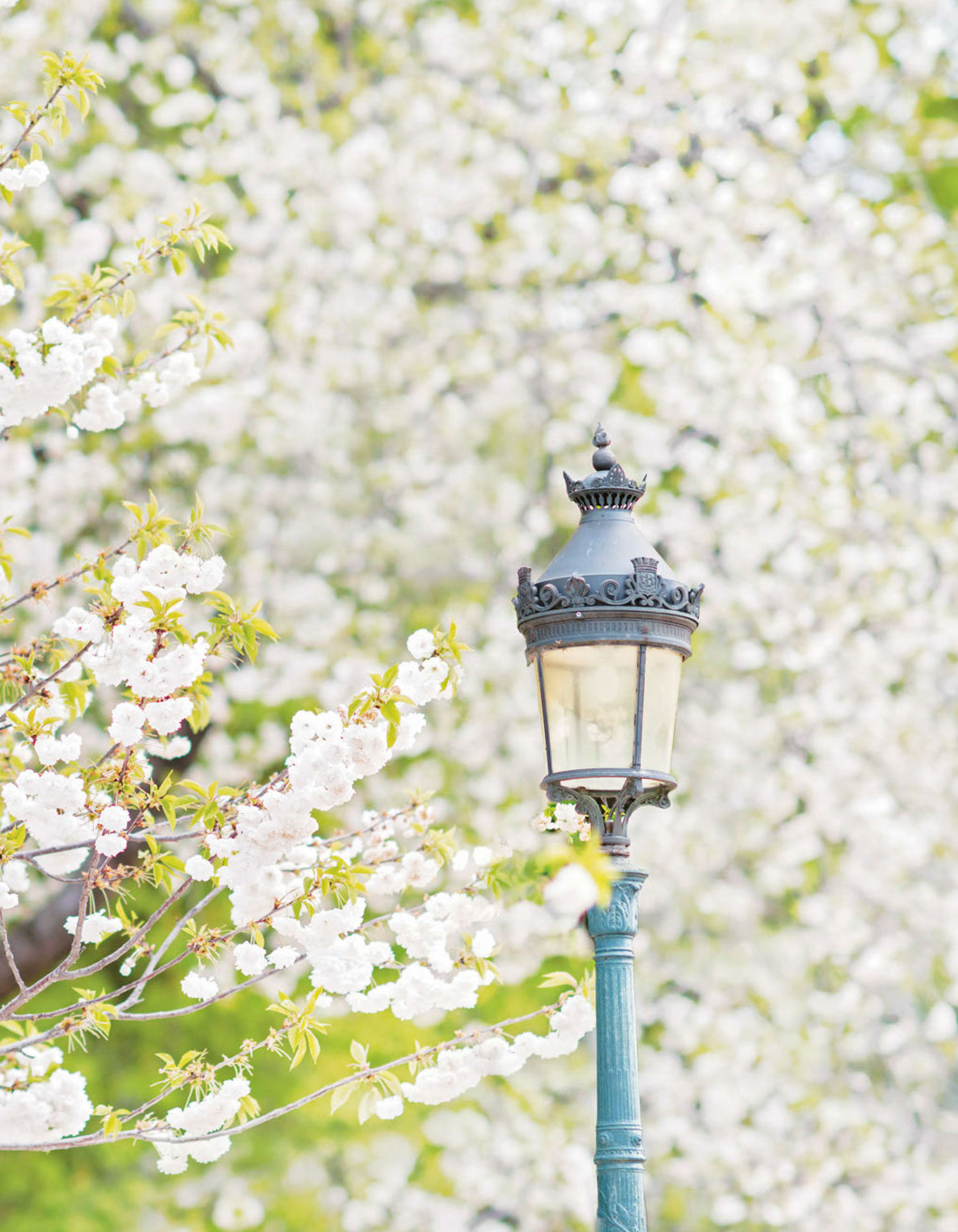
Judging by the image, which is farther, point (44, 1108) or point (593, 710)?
point (593, 710)

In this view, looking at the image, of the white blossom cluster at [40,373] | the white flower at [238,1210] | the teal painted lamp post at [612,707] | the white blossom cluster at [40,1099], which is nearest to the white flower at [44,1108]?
the white blossom cluster at [40,1099]

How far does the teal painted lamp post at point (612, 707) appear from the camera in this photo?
4297 mm

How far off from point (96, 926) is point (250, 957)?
1.67 ft

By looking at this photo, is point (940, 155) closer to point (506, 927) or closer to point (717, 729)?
point (717, 729)

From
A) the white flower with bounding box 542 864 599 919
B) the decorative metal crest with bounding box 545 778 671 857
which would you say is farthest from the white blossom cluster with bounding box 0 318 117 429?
the white flower with bounding box 542 864 599 919

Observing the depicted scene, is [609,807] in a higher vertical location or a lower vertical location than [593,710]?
lower

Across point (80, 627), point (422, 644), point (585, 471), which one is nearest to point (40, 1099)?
point (80, 627)

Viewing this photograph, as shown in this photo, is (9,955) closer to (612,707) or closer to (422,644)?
(422,644)

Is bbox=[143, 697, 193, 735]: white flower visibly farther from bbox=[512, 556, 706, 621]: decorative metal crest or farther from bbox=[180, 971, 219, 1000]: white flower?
bbox=[512, 556, 706, 621]: decorative metal crest

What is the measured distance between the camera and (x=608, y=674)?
14.6ft

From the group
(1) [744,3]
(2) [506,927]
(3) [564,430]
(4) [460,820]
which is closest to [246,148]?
(3) [564,430]

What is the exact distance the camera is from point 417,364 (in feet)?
36.5

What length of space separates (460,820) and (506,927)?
0.84 meters

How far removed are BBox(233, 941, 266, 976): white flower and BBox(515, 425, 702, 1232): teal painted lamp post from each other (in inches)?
36.0
